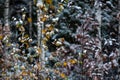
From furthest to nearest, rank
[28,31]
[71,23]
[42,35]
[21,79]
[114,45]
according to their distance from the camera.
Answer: [28,31], [71,23], [114,45], [21,79], [42,35]

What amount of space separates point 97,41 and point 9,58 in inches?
70.5

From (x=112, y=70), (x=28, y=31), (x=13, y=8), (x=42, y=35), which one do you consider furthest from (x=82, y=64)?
(x=13, y=8)

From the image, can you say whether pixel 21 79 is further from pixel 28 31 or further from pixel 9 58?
pixel 28 31

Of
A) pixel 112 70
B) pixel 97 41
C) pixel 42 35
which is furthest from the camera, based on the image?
pixel 112 70

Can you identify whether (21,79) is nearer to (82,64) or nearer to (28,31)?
(82,64)

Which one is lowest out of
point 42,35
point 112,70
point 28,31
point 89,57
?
point 28,31

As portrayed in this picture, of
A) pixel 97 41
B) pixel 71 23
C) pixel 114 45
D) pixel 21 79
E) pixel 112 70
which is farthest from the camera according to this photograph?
pixel 71 23

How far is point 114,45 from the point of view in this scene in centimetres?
762

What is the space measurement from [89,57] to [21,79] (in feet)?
4.10

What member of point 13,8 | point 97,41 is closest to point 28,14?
point 13,8

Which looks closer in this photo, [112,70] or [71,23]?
[112,70]

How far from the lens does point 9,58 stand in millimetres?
6918

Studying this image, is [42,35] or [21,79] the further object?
[21,79]

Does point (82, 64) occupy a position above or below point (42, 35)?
below
